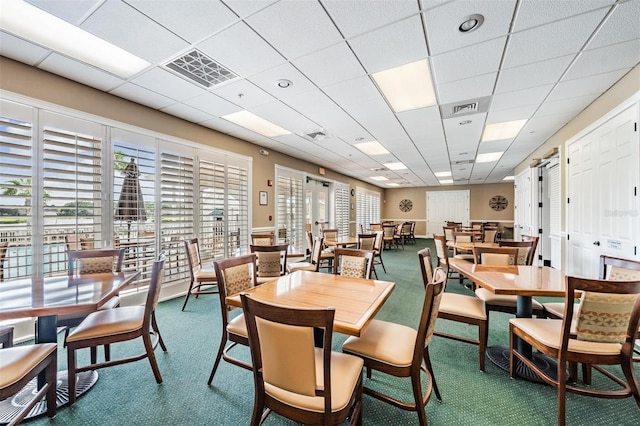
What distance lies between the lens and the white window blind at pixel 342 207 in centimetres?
870

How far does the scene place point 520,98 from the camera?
3.25 meters

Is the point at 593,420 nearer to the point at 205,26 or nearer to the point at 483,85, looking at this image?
the point at 483,85

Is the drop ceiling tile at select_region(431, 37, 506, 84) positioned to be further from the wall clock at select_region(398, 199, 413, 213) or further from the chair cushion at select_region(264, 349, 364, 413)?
the wall clock at select_region(398, 199, 413, 213)

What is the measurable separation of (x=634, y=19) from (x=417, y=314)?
10.4 ft

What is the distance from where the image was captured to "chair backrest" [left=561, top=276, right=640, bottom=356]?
1.41 m

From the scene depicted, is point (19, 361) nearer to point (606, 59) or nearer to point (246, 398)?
point (246, 398)

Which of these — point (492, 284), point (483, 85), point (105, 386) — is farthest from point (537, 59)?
point (105, 386)

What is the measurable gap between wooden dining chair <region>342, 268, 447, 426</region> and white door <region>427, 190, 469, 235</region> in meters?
11.9

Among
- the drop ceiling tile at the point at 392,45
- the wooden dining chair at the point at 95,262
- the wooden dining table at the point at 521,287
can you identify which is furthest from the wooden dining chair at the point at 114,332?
the wooden dining table at the point at 521,287

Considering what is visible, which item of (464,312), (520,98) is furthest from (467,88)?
(464,312)

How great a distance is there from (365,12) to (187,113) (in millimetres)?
2968

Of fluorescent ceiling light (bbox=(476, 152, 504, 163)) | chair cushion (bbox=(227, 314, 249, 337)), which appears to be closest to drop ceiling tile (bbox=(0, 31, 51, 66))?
chair cushion (bbox=(227, 314, 249, 337))

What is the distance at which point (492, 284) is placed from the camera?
1984 mm

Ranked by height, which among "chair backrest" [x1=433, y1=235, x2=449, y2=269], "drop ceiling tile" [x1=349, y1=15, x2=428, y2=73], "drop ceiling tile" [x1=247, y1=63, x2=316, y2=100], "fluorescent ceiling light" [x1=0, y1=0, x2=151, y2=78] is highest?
"fluorescent ceiling light" [x1=0, y1=0, x2=151, y2=78]
